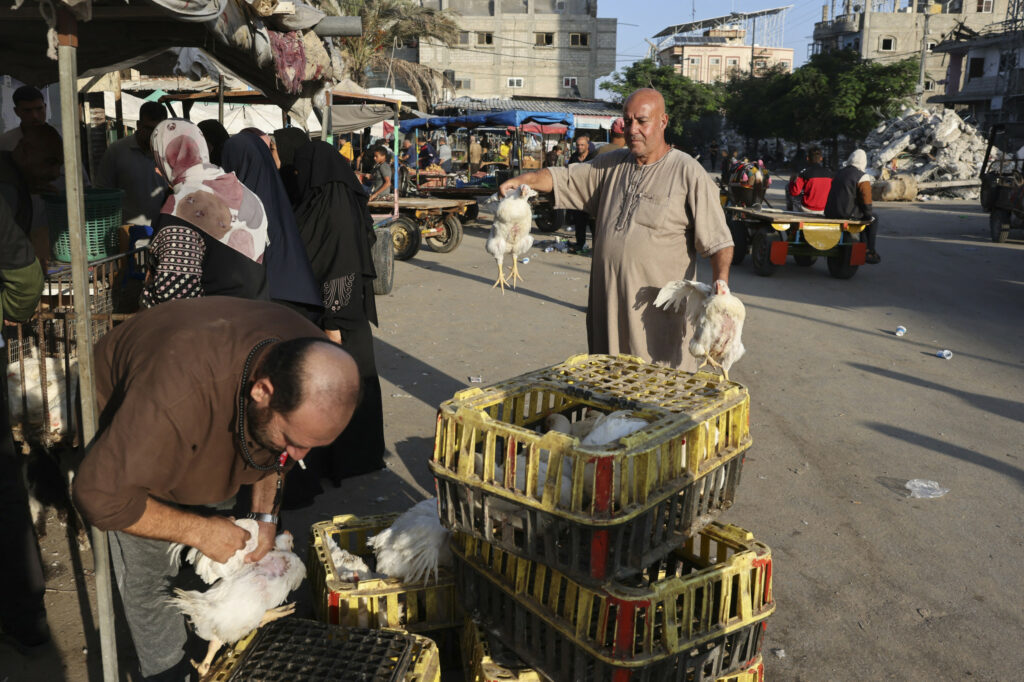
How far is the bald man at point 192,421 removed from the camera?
199 centimetres

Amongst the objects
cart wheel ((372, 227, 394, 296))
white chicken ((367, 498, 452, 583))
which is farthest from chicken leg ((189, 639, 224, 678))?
cart wheel ((372, 227, 394, 296))

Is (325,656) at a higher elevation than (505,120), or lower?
lower

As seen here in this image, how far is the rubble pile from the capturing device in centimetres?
3152

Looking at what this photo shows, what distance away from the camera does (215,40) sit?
173 inches

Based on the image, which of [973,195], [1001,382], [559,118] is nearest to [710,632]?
[1001,382]

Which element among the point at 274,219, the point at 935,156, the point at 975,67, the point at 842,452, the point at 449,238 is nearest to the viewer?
the point at 274,219

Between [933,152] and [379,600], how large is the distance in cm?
3742

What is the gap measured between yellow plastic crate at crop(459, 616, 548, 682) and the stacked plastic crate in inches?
1.0

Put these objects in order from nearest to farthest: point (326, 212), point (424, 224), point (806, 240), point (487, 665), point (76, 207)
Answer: point (76, 207)
point (487, 665)
point (326, 212)
point (806, 240)
point (424, 224)

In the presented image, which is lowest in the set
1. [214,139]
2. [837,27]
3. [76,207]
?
[76,207]

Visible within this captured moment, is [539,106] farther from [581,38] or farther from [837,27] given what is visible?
[837,27]

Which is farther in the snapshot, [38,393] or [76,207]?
[38,393]

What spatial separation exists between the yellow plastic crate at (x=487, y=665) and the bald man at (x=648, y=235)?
1873mm

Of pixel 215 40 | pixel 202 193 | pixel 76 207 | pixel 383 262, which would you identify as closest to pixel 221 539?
pixel 76 207
